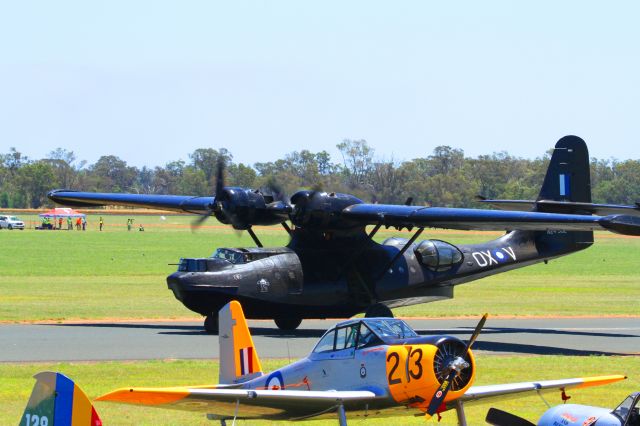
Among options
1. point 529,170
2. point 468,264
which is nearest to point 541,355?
point 468,264

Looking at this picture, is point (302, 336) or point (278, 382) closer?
point (278, 382)

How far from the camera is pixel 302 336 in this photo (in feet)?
93.1

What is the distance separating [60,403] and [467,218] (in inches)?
643

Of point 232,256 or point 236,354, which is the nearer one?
point 236,354

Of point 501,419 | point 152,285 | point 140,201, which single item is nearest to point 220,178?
point 140,201

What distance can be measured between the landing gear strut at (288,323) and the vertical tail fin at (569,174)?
25.1 feet

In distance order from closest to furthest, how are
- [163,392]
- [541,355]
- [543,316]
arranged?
1. [163,392]
2. [541,355]
3. [543,316]

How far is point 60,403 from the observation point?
11445 millimetres

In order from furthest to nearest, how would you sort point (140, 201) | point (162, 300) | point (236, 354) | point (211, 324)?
point (162, 300) < point (140, 201) < point (211, 324) < point (236, 354)

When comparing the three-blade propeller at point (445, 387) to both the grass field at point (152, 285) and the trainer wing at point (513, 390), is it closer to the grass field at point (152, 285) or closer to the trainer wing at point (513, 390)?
the trainer wing at point (513, 390)

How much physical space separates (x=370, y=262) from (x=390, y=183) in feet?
29.1

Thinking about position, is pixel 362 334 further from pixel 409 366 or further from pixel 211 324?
pixel 211 324

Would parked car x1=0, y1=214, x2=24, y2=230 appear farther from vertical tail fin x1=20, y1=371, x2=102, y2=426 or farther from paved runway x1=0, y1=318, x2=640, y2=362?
vertical tail fin x1=20, y1=371, x2=102, y2=426

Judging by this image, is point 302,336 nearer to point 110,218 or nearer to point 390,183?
point 390,183
